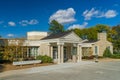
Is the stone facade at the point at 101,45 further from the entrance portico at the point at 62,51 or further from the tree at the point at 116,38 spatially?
the entrance portico at the point at 62,51

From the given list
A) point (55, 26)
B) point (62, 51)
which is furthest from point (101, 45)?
point (55, 26)

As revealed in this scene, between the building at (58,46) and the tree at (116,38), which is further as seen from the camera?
the tree at (116,38)

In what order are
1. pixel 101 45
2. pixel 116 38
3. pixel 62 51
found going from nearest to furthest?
pixel 62 51, pixel 101 45, pixel 116 38

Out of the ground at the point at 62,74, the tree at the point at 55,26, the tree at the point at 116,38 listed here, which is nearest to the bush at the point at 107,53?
the tree at the point at 116,38

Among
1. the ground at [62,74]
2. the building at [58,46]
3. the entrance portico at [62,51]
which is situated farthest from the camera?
the building at [58,46]

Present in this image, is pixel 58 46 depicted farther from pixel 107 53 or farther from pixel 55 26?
pixel 55 26

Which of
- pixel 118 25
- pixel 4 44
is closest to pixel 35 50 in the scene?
pixel 4 44

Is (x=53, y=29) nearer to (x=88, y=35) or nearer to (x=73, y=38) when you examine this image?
(x=88, y=35)

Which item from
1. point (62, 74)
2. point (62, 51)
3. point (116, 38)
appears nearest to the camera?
point (62, 74)

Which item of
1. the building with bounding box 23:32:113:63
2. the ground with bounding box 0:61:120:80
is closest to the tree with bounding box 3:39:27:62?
the building with bounding box 23:32:113:63

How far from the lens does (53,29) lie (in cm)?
6688

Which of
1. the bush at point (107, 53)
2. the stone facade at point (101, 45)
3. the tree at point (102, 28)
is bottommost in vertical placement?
the bush at point (107, 53)

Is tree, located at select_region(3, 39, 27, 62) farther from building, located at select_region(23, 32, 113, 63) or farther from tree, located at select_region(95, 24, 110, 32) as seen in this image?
tree, located at select_region(95, 24, 110, 32)

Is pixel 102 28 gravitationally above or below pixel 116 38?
above
